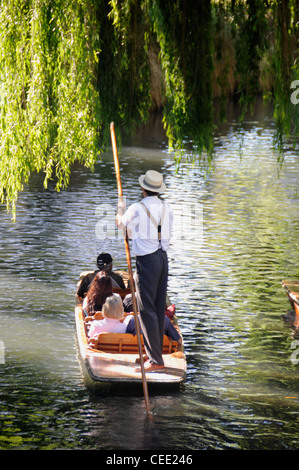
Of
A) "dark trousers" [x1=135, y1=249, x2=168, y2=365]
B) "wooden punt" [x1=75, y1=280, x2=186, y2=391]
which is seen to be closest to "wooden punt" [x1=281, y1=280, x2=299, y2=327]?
"wooden punt" [x1=75, y1=280, x2=186, y2=391]

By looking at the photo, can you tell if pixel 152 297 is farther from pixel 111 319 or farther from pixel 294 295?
pixel 294 295

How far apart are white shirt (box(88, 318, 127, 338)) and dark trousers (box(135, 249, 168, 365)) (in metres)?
0.69

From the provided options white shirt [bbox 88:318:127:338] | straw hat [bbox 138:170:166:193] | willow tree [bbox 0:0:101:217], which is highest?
willow tree [bbox 0:0:101:217]

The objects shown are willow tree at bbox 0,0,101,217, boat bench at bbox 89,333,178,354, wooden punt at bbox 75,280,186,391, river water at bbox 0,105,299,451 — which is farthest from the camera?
boat bench at bbox 89,333,178,354

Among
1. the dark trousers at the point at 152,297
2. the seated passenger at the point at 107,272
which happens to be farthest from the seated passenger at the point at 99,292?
the dark trousers at the point at 152,297

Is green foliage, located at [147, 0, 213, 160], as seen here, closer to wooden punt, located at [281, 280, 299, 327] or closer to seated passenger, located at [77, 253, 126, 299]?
seated passenger, located at [77, 253, 126, 299]

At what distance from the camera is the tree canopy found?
646cm

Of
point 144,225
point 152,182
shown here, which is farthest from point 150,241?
point 152,182

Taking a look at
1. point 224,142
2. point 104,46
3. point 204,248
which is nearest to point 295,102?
point 104,46

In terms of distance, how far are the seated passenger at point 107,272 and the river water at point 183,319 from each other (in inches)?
18.5

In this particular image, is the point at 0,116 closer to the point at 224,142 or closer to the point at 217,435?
the point at 217,435
